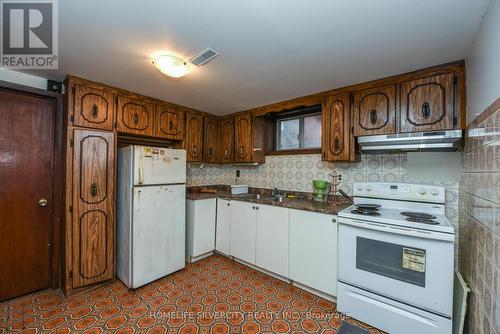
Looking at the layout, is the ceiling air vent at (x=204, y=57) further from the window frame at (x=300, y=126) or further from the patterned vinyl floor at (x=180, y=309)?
the patterned vinyl floor at (x=180, y=309)

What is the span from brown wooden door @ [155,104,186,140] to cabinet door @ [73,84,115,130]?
0.55 meters

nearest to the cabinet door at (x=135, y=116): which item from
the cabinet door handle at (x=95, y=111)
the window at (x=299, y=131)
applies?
the cabinet door handle at (x=95, y=111)

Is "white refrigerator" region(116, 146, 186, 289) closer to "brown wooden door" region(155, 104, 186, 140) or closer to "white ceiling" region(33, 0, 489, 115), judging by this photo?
"brown wooden door" region(155, 104, 186, 140)

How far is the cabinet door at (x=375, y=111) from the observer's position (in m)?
2.12

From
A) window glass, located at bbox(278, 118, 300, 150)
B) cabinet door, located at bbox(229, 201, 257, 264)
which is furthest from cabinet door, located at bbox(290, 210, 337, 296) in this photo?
window glass, located at bbox(278, 118, 300, 150)

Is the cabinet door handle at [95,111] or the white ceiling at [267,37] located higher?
the white ceiling at [267,37]

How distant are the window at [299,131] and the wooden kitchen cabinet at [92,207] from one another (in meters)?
2.33

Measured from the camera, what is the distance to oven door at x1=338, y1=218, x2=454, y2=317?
154cm

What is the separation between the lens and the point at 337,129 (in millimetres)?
2445

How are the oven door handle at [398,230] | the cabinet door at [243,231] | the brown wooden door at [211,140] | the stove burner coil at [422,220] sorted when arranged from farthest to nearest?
1. the brown wooden door at [211,140]
2. the cabinet door at [243,231]
3. the stove burner coil at [422,220]
4. the oven door handle at [398,230]

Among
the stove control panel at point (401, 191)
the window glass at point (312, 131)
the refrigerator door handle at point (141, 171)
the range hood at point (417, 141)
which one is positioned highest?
the window glass at point (312, 131)

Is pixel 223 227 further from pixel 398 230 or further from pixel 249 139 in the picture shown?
pixel 398 230

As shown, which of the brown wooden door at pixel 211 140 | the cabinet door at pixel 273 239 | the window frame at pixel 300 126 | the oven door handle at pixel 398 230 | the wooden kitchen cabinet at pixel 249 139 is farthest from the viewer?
the brown wooden door at pixel 211 140

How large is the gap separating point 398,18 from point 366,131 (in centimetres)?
113
